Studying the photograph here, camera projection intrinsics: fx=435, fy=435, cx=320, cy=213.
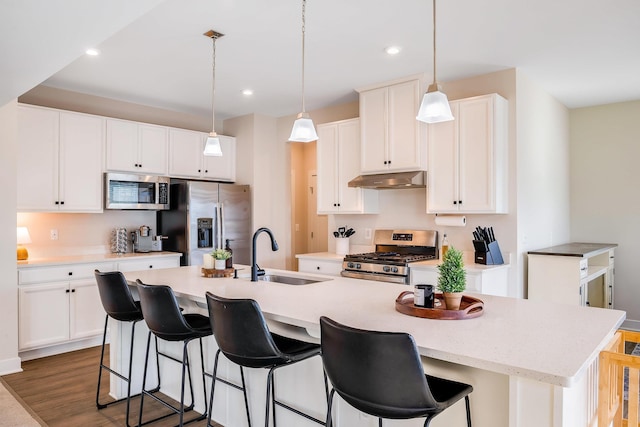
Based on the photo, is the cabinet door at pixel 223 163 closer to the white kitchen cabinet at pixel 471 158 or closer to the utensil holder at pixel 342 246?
the utensil holder at pixel 342 246

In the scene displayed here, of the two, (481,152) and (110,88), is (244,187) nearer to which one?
(110,88)

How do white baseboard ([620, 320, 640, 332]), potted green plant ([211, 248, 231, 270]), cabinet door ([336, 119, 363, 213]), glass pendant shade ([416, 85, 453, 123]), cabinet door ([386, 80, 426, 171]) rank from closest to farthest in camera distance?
glass pendant shade ([416, 85, 453, 123]) < potted green plant ([211, 248, 231, 270]) < cabinet door ([386, 80, 426, 171]) < cabinet door ([336, 119, 363, 213]) < white baseboard ([620, 320, 640, 332])

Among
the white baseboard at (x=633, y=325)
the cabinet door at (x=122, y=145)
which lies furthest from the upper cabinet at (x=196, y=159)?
the white baseboard at (x=633, y=325)

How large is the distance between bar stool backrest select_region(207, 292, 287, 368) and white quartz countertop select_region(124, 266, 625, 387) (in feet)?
0.40

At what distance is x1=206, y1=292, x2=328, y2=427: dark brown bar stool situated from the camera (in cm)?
183

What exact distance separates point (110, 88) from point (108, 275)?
8.49ft

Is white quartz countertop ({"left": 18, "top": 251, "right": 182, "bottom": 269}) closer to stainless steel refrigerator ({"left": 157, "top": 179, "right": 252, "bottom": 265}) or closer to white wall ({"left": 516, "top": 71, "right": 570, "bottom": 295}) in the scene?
stainless steel refrigerator ({"left": 157, "top": 179, "right": 252, "bottom": 265})

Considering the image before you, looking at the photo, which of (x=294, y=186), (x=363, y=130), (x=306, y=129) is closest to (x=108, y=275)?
(x=306, y=129)

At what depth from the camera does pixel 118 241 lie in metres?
4.91

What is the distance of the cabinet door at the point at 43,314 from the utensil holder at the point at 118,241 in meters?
0.87

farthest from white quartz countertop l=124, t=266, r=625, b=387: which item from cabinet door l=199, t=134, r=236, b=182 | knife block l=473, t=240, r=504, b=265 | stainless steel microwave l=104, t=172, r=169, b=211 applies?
cabinet door l=199, t=134, r=236, b=182

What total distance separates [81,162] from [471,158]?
381 centimetres

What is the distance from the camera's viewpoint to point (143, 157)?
4871 mm

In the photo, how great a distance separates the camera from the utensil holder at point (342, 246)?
16.4ft
